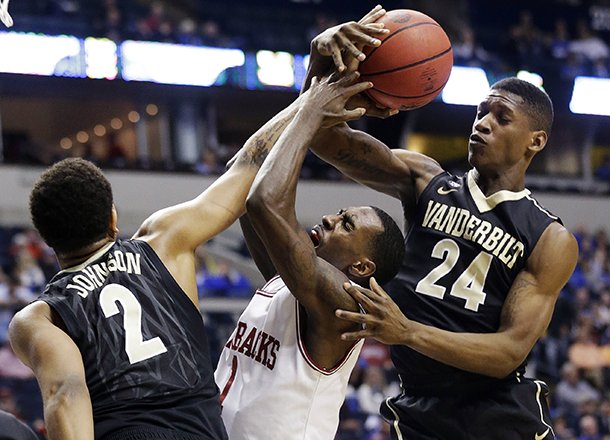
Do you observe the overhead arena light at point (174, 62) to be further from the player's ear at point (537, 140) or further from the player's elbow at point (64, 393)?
Answer: the player's elbow at point (64, 393)

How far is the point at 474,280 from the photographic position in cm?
448

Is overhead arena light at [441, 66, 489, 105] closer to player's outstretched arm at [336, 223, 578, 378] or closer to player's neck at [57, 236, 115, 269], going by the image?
player's outstretched arm at [336, 223, 578, 378]

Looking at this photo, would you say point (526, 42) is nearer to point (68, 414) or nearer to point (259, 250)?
point (259, 250)

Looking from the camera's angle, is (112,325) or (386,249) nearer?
(112,325)

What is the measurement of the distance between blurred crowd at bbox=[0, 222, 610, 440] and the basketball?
674 cm

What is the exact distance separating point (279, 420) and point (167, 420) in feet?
2.35

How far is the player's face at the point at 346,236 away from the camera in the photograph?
12.9ft

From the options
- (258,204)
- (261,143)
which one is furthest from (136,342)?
(261,143)

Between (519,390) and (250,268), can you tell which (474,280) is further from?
(250,268)

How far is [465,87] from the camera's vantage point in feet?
60.9

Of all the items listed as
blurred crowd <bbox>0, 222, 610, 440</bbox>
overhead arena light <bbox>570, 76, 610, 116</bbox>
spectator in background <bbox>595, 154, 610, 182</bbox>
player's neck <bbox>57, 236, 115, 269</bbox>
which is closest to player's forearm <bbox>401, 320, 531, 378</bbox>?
player's neck <bbox>57, 236, 115, 269</bbox>

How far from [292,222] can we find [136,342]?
79 cm

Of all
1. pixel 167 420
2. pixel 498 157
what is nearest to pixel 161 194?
pixel 498 157

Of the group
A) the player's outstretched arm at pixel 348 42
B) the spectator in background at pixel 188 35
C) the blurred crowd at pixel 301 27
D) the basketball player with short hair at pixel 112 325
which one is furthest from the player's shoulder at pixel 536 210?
the spectator in background at pixel 188 35
